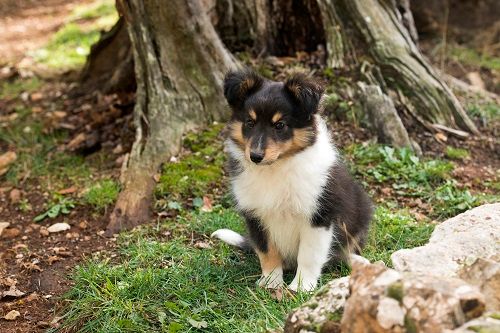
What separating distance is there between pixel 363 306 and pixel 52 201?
4.22 m

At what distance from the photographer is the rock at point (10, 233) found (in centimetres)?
576

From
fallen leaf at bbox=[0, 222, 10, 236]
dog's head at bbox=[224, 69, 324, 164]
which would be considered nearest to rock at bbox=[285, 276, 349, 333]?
dog's head at bbox=[224, 69, 324, 164]

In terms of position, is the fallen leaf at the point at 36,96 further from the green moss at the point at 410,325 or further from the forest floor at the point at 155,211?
the green moss at the point at 410,325

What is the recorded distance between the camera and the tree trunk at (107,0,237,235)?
654 centimetres

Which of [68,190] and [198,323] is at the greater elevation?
[198,323]

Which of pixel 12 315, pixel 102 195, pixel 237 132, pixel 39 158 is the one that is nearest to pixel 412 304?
pixel 237 132

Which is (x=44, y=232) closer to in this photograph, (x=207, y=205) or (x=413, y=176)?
(x=207, y=205)

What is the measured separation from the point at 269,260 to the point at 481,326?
7.07 feet

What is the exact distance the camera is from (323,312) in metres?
3.09

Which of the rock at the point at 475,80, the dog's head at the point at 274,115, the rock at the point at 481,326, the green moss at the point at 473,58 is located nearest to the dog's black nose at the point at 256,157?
the dog's head at the point at 274,115

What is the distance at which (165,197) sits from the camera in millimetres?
5883

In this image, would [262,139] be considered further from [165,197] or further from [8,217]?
[8,217]

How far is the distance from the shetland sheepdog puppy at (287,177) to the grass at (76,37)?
229 inches

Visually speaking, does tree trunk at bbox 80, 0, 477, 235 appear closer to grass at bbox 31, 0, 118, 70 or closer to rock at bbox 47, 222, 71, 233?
rock at bbox 47, 222, 71, 233
